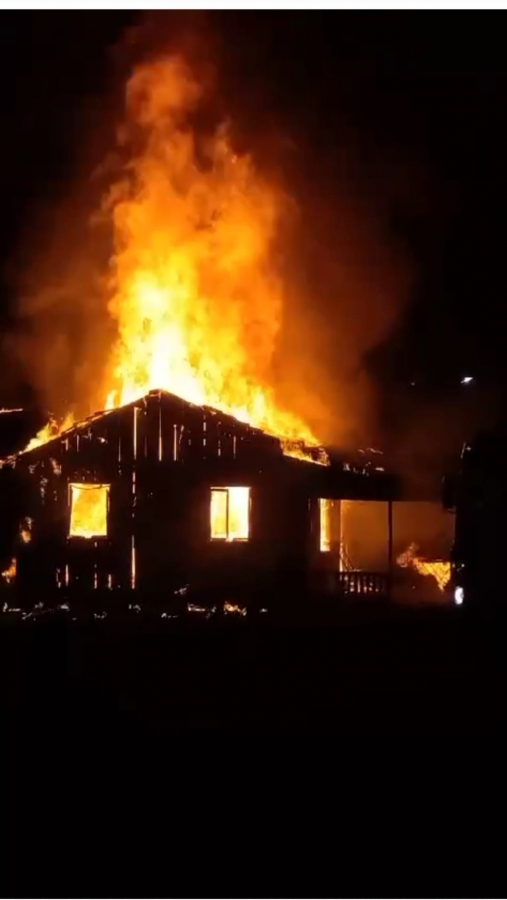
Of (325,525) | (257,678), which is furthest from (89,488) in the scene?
(257,678)

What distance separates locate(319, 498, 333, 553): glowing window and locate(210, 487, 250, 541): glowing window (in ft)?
14.3

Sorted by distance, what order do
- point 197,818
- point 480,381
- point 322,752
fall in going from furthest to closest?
point 480,381
point 322,752
point 197,818

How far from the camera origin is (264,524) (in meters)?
22.3

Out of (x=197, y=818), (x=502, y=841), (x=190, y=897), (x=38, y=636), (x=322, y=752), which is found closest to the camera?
(x=190, y=897)

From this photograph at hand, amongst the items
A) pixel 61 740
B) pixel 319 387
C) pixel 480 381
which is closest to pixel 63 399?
pixel 319 387

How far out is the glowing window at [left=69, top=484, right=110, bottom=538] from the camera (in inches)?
872

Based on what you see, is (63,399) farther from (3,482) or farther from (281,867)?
(281,867)

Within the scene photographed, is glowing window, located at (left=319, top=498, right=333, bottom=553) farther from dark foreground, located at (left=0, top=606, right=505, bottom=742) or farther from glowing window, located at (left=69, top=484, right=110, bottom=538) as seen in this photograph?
dark foreground, located at (left=0, top=606, right=505, bottom=742)

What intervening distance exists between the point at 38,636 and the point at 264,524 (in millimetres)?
9930

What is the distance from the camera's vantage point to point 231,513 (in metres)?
22.4

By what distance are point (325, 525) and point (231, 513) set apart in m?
5.17

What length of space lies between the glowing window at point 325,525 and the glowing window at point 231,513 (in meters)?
4.36

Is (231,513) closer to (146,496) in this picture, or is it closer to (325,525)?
(146,496)

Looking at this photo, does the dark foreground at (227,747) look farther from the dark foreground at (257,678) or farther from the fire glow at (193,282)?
the fire glow at (193,282)
